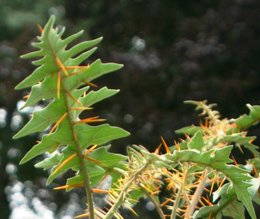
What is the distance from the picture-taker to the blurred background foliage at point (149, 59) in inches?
272

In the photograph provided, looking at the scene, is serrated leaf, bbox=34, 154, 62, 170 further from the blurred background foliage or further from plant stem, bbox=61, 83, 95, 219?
the blurred background foliage

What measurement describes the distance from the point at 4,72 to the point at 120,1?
61.7 inches

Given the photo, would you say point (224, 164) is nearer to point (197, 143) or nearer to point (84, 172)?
point (197, 143)

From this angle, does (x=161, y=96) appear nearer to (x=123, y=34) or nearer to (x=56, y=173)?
(x=123, y=34)

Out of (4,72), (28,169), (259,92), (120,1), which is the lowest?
(28,169)

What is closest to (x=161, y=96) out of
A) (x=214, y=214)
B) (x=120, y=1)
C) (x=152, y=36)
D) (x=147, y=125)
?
(x=147, y=125)

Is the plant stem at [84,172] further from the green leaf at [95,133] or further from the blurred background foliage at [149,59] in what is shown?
the blurred background foliage at [149,59]

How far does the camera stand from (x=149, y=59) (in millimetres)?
7527

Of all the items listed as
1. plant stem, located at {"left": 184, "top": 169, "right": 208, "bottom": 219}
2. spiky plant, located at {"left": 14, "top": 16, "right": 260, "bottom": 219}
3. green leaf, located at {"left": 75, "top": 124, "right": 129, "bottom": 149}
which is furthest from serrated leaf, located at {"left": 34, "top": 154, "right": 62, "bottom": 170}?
plant stem, located at {"left": 184, "top": 169, "right": 208, "bottom": 219}

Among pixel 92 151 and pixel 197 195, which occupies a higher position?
pixel 92 151

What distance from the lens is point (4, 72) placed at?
8.38 meters

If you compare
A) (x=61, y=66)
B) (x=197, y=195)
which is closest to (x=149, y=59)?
(x=197, y=195)

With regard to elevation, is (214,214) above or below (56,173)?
below

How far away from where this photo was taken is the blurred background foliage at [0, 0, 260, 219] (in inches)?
272
